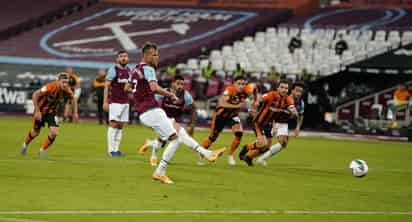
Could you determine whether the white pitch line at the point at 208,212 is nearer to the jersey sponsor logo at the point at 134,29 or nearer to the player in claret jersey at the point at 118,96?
the player in claret jersey at the point at 118,96

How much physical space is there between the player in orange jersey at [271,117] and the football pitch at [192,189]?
0.41 meters

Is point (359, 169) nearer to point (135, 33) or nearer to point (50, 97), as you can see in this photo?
point (50, 97)

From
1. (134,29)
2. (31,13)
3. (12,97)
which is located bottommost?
(12,97)

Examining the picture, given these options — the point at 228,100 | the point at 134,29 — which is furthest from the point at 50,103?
the point at 134,29

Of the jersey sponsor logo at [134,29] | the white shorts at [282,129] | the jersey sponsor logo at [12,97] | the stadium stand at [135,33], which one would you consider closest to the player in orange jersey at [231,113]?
the white shorts at [282,129]

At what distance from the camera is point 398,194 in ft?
49.5

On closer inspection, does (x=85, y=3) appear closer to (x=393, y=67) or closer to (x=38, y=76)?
(x=38, y=76)

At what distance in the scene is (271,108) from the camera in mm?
19406

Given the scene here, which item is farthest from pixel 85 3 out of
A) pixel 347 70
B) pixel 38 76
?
pixel 347 70

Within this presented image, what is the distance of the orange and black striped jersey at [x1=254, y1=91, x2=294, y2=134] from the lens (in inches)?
760

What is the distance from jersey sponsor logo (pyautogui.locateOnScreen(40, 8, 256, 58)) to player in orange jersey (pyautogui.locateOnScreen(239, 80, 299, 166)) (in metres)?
28.3

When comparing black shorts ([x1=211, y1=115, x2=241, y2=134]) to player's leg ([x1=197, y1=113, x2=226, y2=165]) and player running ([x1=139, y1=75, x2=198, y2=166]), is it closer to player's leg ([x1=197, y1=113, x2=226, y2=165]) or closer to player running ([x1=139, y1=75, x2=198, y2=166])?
player's leg ([x1=197, y1=113, x2=226, y2=165])

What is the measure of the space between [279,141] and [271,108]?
71 centimetres

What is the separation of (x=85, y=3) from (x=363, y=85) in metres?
22.8
